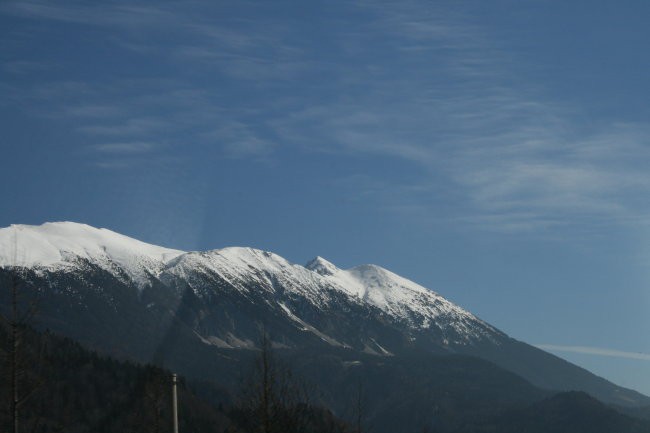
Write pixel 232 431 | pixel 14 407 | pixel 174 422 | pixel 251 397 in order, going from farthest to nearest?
pixel 232 431 → pixel 251 397 → pixel 14 407 → pixel 174 422

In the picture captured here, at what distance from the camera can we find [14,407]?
53.4 metres

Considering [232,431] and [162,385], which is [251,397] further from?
[162,385]

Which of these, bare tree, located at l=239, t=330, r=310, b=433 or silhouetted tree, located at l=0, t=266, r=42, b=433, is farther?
bare tree, located at l=239, t=330, r=310, b=433

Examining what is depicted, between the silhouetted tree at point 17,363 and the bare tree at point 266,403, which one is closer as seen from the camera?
the silhouetted tree at point 17,363

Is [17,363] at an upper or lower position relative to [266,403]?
lower

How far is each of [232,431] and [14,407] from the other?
28032mm

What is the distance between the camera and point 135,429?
390ft

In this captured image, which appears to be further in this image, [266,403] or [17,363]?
[266,403]

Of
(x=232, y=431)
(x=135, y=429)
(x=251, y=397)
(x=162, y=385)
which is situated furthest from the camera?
(x=135, y=429)

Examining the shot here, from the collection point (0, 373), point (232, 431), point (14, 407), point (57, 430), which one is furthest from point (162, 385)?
point (14, 407)

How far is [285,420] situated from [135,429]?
181 feet

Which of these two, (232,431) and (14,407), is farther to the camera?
(232,431)

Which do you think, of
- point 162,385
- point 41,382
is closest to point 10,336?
point 41,382

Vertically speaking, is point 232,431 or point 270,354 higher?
point 270,354
